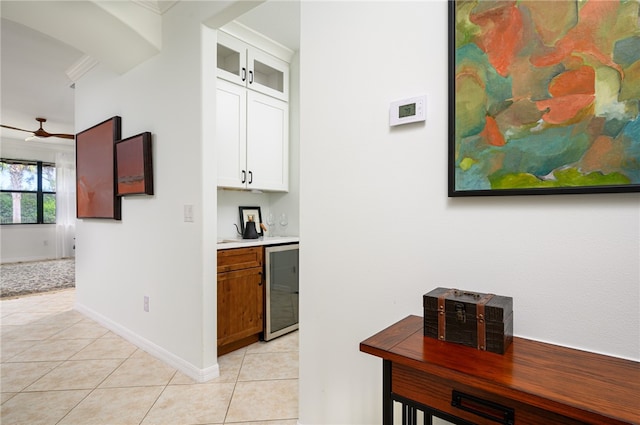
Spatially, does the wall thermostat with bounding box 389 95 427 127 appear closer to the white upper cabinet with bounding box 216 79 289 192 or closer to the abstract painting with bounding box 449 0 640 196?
the abstract painting with bounding box 449 0 640 196

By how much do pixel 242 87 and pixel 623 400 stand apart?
3.06 metres

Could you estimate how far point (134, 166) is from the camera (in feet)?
8.91

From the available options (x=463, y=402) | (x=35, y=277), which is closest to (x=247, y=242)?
(x=463, y=402)

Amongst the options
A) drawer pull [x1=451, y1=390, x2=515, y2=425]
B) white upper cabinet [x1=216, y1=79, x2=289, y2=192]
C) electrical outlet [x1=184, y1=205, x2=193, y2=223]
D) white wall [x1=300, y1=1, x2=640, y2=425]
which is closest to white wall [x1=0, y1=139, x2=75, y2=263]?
white upper cabinet [x1=216, y1=79, x2=289, y2=192]

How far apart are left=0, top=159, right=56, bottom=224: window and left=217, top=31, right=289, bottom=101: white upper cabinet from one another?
716 cm

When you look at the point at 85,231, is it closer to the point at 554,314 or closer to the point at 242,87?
the point at 242,87

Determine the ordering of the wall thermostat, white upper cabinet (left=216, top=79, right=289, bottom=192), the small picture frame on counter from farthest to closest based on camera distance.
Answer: the small picture frame on counter → white upper cabinet (left=216, top=79, right=289, bottom=192) → the wall thermostat

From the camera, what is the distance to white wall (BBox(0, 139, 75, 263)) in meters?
7.20

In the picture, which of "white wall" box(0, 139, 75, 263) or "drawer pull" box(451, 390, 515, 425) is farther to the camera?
"white wall" box(0, 139, 75, 263)

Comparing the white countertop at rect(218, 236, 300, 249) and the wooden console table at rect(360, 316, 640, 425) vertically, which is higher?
the white countertop at rect(218, 236, 300, 249)

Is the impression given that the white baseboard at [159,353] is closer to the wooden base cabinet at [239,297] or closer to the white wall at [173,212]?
the white wall at [173,212]

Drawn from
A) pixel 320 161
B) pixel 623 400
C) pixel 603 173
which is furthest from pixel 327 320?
pixel 603 173

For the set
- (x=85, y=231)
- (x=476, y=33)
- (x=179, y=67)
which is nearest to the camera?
(x=476, y=33)

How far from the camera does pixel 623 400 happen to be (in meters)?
0.72
